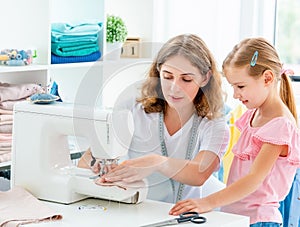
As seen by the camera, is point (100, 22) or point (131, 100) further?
point (100, 22)

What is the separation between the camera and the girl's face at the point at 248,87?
6.07 ft

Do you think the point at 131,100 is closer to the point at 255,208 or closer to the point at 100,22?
the point at 255,208

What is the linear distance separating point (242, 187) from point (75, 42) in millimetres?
1130

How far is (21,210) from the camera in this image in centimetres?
158

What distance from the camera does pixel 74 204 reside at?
66.2 inches

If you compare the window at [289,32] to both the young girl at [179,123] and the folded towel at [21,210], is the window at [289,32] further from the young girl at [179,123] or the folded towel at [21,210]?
the folded towel at [21,210]

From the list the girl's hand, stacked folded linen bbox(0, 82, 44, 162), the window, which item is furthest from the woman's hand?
the window

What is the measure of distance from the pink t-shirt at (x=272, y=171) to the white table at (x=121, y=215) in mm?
275

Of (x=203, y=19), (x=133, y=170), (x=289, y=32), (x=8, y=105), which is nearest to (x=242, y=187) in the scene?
(x=133, y=170)

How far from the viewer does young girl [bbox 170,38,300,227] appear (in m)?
1.79

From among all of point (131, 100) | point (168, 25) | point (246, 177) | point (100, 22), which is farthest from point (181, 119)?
point (168, 25)

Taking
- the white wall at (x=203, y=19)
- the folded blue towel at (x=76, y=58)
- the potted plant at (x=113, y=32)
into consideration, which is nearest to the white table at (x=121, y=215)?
the folded blue towel at (x=76, y=58)

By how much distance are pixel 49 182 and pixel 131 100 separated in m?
0.38

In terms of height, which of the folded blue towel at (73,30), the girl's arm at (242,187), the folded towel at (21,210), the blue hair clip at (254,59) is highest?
the folded blue towel at (73,30)
